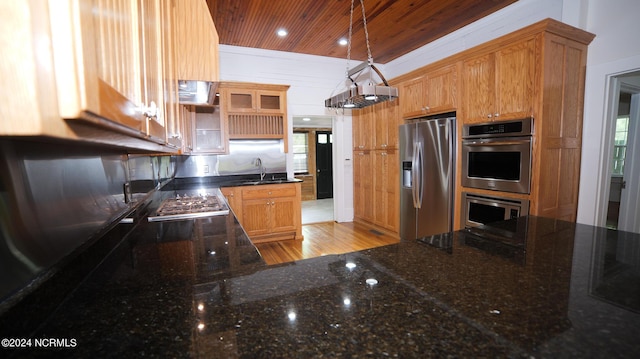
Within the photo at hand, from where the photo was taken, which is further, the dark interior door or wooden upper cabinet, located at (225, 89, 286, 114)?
the dark interior door

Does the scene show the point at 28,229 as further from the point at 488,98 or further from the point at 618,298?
the point at 488,98

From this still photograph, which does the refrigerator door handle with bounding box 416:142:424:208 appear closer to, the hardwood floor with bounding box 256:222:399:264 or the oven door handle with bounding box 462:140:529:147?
the oven door handle with bounding box 462:140:529:147

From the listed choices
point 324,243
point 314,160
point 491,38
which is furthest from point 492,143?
point 314,160

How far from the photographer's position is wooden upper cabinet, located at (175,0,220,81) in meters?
1.60

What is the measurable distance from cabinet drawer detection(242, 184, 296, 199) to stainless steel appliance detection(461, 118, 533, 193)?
2.36 metres

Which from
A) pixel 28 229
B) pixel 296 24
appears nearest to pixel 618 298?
pixel 28 229

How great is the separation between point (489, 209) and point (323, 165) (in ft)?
19.1

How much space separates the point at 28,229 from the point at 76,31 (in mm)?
616

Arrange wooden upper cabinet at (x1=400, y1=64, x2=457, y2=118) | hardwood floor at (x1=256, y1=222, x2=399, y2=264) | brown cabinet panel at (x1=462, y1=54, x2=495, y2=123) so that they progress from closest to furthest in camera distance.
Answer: brown cabinet panel at (x1=462, y1=54, x2=495, y2=123) < wooden upper cabinet at (x1=400, y1=64, x2=457, y2=118) < hardwood floor at (x1=256, y1=222, x2=399, y2=264)

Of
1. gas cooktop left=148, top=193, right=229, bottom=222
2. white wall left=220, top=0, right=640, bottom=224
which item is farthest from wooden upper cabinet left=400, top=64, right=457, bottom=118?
gas cooktop left=148, top=193, right=229, bottom=222

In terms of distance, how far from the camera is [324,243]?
414 centimetres

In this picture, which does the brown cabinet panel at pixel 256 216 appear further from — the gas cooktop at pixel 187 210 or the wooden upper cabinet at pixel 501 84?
the wooden upper cabinet at pixel 501 84

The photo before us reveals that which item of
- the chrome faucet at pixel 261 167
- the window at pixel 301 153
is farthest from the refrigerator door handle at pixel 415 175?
the window at pixel 301 153

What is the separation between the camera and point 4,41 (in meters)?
0.30
